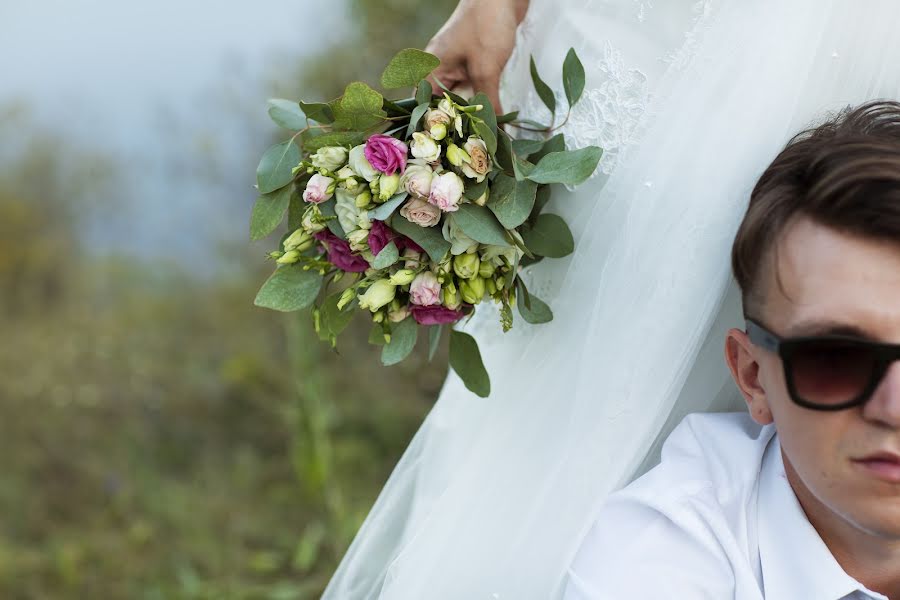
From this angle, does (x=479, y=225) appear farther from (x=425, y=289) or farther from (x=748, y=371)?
(x=748, y=371)

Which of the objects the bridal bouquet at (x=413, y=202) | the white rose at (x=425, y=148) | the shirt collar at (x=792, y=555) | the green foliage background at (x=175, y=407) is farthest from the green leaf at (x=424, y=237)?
the green foliage background at (x=175, y=407)

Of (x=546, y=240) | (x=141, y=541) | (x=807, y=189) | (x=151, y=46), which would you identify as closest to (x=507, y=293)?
(x=546, y=240)

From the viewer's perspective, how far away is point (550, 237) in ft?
5.25

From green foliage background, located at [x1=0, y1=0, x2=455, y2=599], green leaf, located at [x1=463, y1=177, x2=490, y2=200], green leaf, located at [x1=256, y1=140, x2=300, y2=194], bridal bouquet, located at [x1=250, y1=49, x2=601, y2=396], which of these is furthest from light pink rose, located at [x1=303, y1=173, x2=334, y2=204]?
green foliage background, located at [x1=0, y1=0, x2=455, y2=599]

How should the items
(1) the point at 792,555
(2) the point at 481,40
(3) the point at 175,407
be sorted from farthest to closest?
(3) the point at 175,407
(2) the point at 481,40
(1) the point at 792,555

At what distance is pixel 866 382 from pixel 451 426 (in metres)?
0.83

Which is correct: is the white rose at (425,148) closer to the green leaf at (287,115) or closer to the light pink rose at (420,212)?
the light pink rose at (420,212)

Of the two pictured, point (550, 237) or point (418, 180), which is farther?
point (550, 237)

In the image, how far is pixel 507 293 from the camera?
155 cm

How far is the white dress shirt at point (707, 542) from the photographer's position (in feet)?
4.47

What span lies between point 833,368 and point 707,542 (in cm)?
33

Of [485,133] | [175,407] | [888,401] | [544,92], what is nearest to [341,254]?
[485,133]

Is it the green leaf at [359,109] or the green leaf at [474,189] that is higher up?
the green leaf at [359,109]

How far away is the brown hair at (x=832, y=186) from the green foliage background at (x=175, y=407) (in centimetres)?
175
